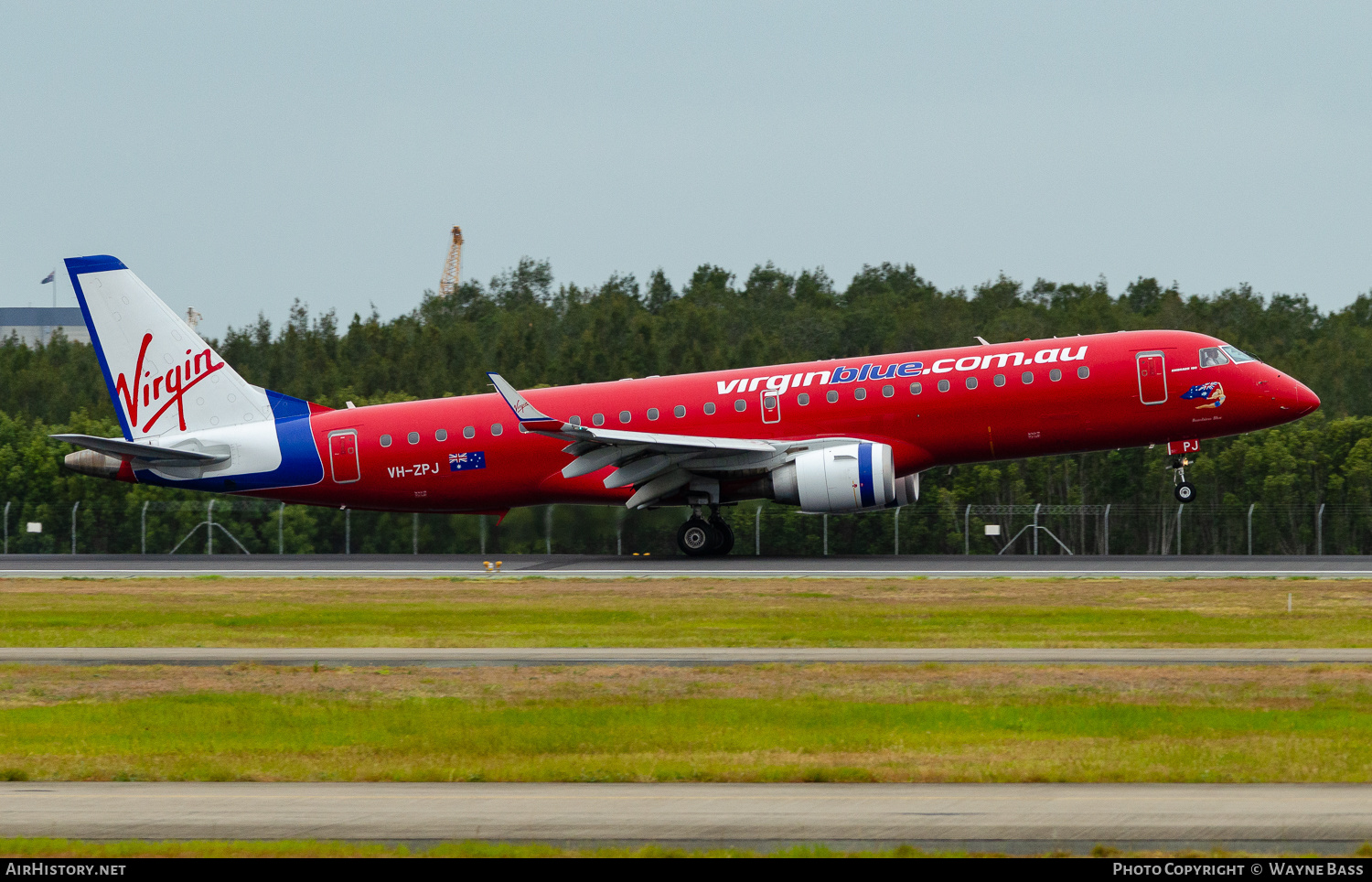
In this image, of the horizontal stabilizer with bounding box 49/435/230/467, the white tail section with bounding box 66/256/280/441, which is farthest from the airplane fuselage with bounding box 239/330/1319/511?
the white tail section with bounding box 66/256/280/441

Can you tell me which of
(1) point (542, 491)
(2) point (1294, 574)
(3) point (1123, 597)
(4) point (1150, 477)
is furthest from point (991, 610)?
(4) point (1150, 477)

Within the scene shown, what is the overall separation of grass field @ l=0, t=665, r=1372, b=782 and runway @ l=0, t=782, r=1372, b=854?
0.53 metres

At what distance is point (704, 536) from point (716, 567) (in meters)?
3.08

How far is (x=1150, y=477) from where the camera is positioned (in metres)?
58.2

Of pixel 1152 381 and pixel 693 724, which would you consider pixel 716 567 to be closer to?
pixel 1152 381

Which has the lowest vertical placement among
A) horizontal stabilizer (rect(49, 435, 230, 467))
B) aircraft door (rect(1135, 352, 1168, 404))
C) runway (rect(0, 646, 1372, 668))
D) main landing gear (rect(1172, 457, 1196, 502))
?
runway (rect(0, 646, 1372, 668))

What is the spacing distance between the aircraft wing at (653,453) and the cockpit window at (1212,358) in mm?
8084

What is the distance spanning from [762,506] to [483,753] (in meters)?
31.5

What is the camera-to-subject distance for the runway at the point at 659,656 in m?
18.2

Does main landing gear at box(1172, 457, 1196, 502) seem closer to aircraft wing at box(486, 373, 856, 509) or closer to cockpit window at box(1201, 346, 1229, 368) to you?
cockpit window at box(1201, 346, 1229, 368)

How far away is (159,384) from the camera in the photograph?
39875mm

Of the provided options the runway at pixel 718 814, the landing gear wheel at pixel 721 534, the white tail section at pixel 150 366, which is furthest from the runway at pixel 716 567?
the runway at pixel 718 814

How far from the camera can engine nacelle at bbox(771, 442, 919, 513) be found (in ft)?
112

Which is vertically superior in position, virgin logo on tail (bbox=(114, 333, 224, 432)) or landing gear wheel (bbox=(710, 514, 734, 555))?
virgin logo on tail (bbox=(114, 333, 224, 432))
